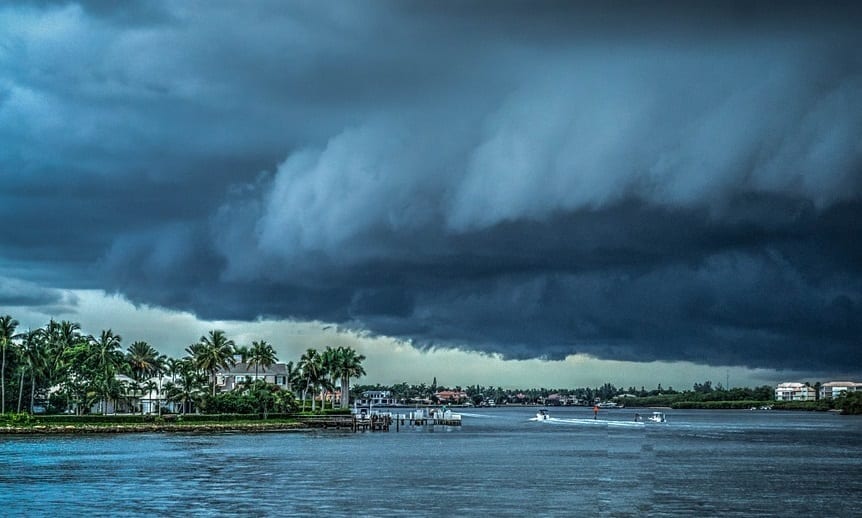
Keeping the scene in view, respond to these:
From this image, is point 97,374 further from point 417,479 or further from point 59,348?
point 417,479

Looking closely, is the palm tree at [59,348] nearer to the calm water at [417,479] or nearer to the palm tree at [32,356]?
the palm tree at [32,356]

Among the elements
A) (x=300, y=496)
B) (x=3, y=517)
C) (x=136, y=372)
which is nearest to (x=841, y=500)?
(x=300, y=496)

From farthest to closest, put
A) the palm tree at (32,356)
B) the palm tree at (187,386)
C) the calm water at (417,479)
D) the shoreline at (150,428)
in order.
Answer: the palm tree at (187,386)
the palm tree at (32,356)
the shoreline at (150,428)
the calm water at (417,479)

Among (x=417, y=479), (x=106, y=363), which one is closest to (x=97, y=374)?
(x=106, y=363)

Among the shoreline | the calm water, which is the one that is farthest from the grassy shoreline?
the calm water

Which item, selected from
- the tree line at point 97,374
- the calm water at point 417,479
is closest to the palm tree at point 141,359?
the tree line at point 97,374

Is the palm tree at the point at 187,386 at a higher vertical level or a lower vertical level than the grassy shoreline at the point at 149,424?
higher

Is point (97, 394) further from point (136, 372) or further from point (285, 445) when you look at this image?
point (285, 445)

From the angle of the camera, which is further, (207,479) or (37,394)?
(37,394)
